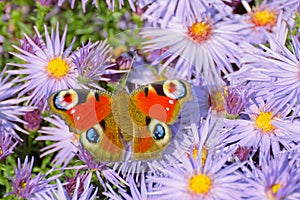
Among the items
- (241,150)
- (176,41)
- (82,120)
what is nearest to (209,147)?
(241,150)

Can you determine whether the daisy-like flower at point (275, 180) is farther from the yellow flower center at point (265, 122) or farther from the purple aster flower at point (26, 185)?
the purple aster flower at point (26, 185)

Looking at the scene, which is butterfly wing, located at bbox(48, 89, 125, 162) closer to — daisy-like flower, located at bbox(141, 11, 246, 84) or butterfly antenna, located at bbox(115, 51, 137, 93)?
butterfly antenna, located at bbox(115, 51, 137, 93)

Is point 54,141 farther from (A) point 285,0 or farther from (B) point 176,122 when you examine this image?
(A) point 285,0

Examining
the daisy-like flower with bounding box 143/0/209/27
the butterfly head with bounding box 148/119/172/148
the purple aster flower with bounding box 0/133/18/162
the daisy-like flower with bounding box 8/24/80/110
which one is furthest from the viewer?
the daisy-like flower with bounding box 143/0/209/27

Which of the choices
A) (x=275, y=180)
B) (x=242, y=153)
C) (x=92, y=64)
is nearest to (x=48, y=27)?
(x=92, y=64)

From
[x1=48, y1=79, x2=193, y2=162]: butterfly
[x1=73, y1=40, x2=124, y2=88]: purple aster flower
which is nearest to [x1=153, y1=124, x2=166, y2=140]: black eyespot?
[x1=48, y1=79, x2=193, y2=162]: butterfly

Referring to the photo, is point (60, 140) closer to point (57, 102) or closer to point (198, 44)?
point (57, 102)

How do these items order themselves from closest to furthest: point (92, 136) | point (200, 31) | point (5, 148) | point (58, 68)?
point (92, 136) < point (5, 148) < point (58, 68) < point (200, 31)
